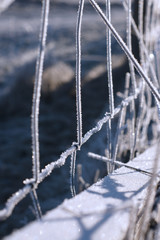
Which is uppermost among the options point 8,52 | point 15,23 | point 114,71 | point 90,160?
point 15,23

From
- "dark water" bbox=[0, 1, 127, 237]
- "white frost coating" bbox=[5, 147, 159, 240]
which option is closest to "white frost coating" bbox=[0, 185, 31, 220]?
"white frost coating" bbox=[5, 147, 159, 240]

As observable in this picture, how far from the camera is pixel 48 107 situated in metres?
4.90

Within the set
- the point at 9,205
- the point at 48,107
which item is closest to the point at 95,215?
the point at 9,205

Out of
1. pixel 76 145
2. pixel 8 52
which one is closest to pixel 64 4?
pixel 8 52

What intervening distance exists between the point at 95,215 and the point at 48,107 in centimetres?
392

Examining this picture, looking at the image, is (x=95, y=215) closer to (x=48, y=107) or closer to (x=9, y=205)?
(x=9, y=205)

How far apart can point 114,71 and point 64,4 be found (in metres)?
8.19

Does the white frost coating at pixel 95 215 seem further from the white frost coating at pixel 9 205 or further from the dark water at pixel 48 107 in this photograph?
the dark water at pixel 48 107

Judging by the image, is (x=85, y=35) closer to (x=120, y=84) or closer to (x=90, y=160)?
(x=120, y=84)

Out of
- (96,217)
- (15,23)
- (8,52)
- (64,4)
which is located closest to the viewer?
(96,217)

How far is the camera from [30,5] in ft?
41.8

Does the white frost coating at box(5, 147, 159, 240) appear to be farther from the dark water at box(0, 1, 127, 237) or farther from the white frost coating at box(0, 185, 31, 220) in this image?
the dark water at box(0, 1, 127, 237)

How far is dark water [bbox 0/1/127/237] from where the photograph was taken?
2933mm

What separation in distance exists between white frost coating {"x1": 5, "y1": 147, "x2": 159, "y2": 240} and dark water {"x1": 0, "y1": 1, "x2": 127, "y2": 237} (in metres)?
0.83
